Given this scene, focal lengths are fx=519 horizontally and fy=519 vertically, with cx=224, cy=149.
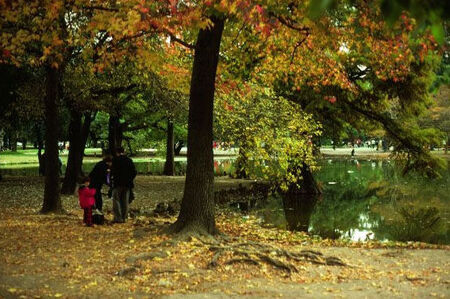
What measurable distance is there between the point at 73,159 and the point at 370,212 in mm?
13556

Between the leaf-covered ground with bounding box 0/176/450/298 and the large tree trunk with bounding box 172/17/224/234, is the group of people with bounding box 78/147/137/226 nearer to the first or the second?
the leaf-covered ground with bounding box 0/176/450/298

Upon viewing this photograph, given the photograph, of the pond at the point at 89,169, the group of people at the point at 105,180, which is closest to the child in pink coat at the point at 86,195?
the group of people at the point at 105,180

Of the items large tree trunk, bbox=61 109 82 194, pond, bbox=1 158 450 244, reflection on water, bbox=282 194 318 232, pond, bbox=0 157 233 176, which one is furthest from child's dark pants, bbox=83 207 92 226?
pond, bbox=0 157 233 176

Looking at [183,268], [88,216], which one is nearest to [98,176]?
[88,216]

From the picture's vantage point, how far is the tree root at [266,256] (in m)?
9.52

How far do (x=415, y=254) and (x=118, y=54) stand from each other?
8.99 metres

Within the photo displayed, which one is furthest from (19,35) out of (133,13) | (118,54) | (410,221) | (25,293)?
(410,221)

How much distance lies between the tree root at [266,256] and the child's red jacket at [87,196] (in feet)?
13.3

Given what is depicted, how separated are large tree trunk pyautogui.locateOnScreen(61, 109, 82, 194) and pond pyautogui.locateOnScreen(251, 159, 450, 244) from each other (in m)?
8.18

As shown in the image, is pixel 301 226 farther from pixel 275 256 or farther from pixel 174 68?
pixel 275 256

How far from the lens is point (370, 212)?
23609 mm

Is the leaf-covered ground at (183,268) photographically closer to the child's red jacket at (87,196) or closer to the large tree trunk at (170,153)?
the child's red jacket at (87,196)

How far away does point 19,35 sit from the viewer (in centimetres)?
1243

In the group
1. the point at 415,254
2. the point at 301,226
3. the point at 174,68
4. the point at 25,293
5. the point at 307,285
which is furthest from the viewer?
the point at 301,226
